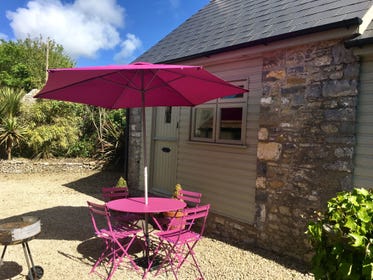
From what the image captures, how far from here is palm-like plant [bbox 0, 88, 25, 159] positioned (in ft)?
37.3

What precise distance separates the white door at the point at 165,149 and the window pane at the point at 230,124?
1.53 meters

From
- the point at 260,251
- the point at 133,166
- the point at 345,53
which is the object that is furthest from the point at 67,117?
the point at 345,53

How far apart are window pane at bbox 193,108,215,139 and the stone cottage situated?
20 millimetres

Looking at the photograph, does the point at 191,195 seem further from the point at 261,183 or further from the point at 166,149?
the point at 166,149

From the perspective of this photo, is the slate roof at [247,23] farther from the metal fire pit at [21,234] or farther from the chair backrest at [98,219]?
the metal fire pit at [21,234]

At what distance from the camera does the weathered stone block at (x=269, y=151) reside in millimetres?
4922

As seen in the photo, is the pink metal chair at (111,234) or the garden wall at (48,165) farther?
the garden wall at (48,165)

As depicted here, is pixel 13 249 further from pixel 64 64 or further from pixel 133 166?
pixel 64 64

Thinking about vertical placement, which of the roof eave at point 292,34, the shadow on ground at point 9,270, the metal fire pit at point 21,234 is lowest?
the shadow on ground at point 9,270

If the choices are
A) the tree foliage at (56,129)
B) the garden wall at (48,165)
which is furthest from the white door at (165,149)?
the garden wall at (48,165)

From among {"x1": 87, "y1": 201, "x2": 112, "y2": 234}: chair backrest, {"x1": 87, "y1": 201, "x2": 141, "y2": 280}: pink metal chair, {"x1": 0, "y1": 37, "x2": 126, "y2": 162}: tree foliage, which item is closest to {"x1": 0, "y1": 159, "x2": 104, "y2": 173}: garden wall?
{"x1": 0, "y1": 37, "x2": 126, "y2": 162}: tree foliage

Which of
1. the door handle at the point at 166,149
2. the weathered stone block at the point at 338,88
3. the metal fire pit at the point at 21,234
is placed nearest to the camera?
the metal fire pit at the point at 21,234

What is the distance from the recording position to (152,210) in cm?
411

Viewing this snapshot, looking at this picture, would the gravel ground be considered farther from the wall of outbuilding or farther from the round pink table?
the round pink table
